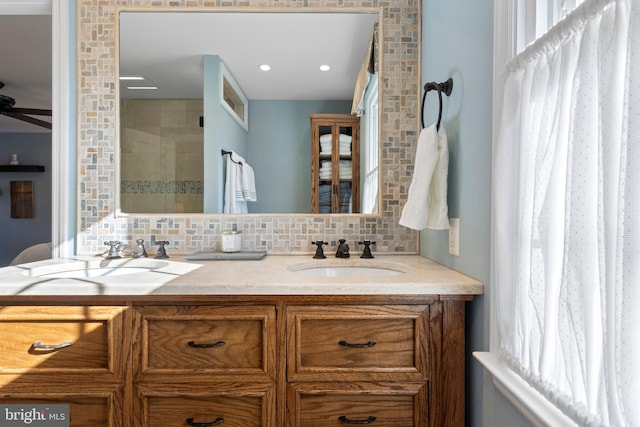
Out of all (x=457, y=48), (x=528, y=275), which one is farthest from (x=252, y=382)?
(x=457, y=48)

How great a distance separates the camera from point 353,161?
6.05 feet

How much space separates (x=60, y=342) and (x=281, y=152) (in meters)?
1.17

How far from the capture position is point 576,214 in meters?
0.68

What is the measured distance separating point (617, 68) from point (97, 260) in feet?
6.13

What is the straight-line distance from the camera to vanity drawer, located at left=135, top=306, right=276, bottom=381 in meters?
1.15

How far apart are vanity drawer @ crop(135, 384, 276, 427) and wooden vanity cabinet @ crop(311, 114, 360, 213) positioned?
930mm

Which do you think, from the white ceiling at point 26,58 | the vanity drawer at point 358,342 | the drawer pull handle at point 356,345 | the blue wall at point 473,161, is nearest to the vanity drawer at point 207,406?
the vanity drawer at point 358,342

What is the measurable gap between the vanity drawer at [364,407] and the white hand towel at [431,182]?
1.91ft

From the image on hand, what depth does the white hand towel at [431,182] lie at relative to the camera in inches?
54.2

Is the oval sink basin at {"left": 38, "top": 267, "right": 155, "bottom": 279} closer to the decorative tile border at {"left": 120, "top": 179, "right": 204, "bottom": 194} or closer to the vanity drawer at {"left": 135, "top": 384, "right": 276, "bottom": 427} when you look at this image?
the decorative tile border at {"left": 120, "top": 179, "right": 204, "bottom": 194}

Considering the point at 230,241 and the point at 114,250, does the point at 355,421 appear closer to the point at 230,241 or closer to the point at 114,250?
the point at 230,241

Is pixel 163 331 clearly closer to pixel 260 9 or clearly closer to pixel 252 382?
pixel 252 382

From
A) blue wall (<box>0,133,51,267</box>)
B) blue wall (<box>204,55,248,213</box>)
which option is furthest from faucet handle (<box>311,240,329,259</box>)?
blue wall (<box>0,133,51,267</box>)

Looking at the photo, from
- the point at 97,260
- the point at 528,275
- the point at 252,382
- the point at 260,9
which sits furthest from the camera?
the point at 260,9
